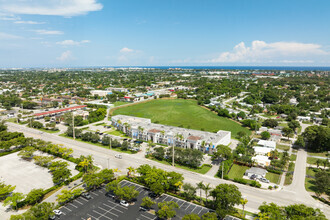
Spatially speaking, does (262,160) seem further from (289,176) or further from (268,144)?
(268,144)

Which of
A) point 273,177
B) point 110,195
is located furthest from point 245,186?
point 110,195

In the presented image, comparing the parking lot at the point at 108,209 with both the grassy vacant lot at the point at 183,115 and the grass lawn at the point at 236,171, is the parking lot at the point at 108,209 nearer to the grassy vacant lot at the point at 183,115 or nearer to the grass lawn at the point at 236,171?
the grass lawn at the point at 236,171

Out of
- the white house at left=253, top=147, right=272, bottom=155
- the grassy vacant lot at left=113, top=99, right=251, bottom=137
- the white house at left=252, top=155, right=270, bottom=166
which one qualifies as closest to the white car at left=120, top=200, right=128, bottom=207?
the white house at left=252, top=155, right=270, bottom=166

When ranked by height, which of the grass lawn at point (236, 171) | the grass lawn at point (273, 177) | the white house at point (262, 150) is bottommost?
the grass lawn at point (273, 177)

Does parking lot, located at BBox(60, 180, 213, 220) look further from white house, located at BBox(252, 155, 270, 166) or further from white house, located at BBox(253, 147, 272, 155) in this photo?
white house, located at BBox(253, 147, 272, 155)

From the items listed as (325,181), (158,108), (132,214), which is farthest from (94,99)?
(325,181)

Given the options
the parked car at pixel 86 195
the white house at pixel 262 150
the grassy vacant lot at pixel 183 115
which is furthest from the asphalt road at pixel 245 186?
the grassy vacant lot at pixel 183 115
